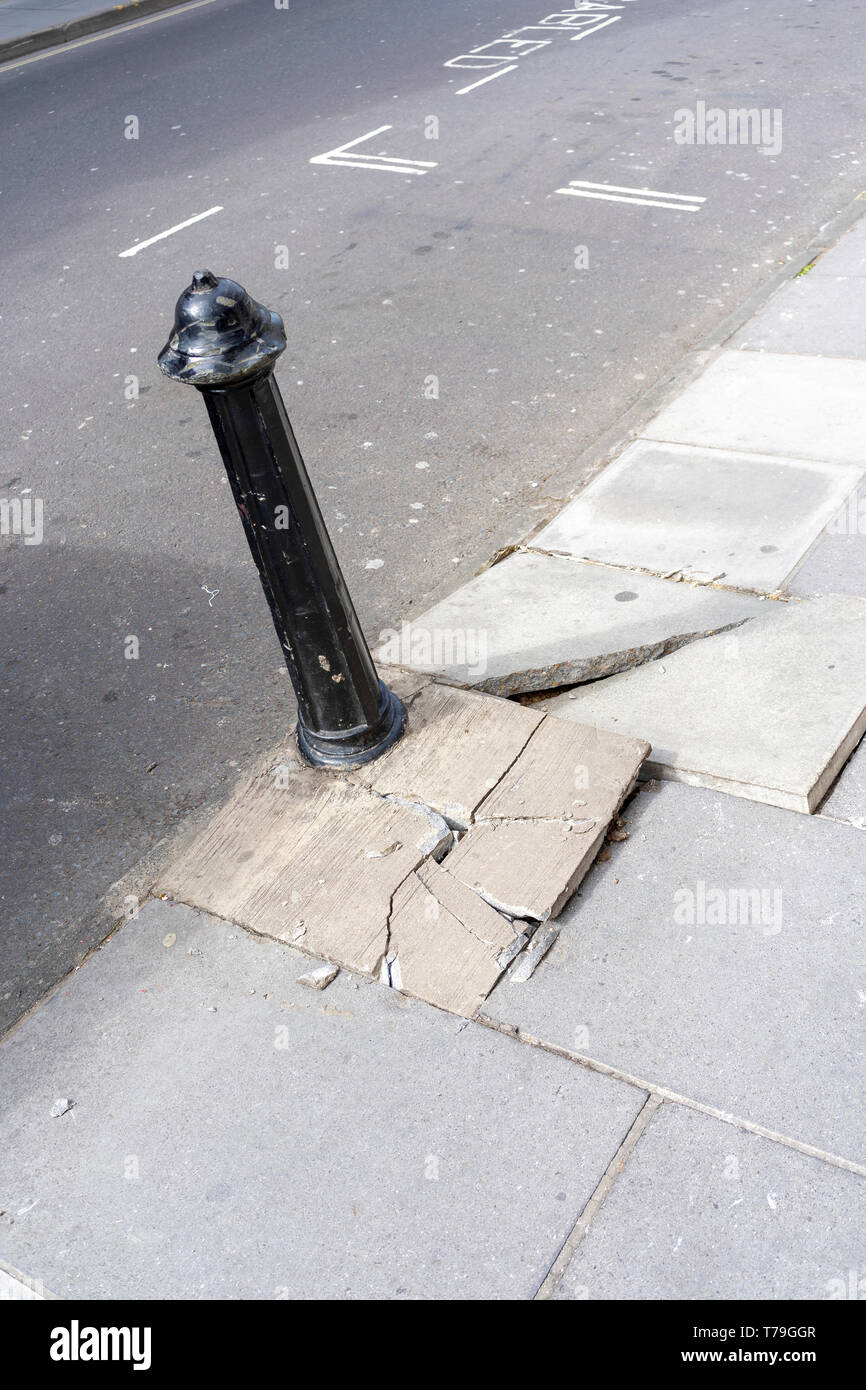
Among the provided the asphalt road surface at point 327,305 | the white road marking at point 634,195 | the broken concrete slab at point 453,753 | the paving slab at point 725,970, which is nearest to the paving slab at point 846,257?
the asphalt road surface at point 327,305

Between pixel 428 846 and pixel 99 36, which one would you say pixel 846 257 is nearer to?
pixel 428 846

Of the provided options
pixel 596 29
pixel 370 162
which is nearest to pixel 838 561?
pixel 370 162

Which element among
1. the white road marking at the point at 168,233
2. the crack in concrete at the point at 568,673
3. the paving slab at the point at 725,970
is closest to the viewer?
the paving slab at the point at 725,970

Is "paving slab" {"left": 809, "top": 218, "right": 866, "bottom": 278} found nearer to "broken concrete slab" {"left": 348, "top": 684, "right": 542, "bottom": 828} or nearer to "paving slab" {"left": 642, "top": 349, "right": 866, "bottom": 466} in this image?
"paving slab" {"left": 642, "top": 349, "right": 866, "bottom": 466}

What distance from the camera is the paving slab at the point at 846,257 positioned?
674 cm

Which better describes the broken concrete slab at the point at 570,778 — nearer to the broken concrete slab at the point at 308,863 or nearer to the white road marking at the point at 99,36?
the broken concrete slab at the point at 308,863

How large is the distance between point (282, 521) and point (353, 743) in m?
0.72

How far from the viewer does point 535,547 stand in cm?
460

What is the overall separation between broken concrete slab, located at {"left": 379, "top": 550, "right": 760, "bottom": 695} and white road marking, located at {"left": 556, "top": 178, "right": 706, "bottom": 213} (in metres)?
4.73

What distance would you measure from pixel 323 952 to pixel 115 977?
0.55 meters

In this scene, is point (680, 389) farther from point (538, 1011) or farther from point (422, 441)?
point (538, 1011)

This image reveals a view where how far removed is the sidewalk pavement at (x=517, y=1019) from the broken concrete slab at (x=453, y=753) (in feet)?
0.03

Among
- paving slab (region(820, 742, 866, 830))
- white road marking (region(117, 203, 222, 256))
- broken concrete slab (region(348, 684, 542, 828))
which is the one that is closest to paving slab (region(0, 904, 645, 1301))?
broken concrete slab (region(348, 684, 542, 828))

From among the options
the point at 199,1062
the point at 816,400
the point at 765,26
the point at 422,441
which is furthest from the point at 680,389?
the point at 765,26
